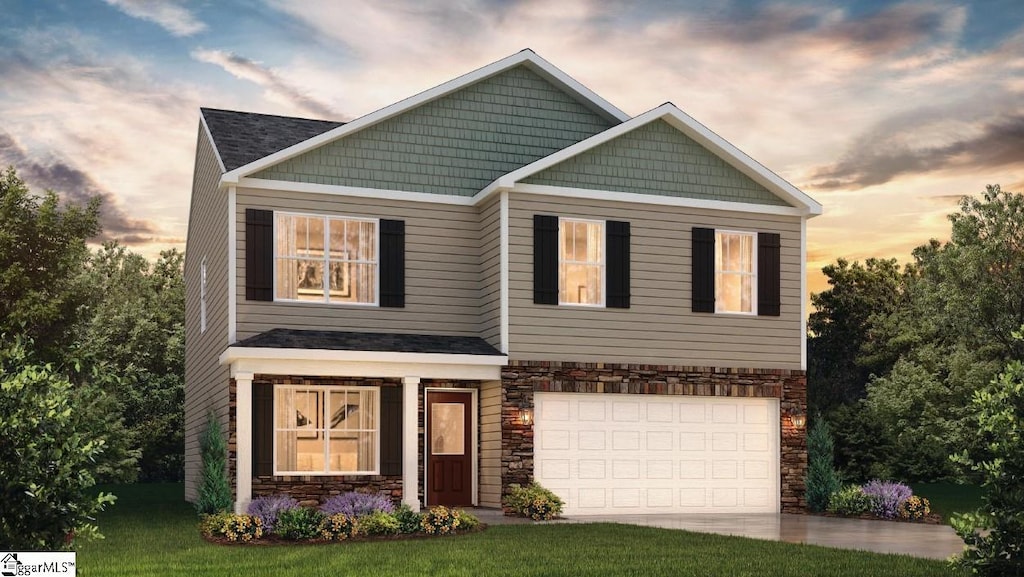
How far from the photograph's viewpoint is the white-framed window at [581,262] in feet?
68.4

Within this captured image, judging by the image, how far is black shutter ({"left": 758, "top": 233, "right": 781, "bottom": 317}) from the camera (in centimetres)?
2198

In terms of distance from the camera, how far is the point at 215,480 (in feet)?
62.2

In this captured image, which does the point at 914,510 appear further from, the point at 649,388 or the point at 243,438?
the point at 243,438

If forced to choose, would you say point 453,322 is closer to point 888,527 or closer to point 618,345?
point 618,345

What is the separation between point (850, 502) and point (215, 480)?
34.6 feet

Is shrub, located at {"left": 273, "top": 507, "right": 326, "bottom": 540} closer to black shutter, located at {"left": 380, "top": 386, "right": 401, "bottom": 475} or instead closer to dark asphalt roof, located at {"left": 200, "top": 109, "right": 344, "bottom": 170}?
black shutter, located at {"left": 380, "top": 386, "right": 401, "bottom": 475}

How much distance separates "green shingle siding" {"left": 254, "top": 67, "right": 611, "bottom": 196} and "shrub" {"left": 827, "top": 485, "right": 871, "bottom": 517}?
8061 millimetres

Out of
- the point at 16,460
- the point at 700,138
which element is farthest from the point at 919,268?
the point at 16,460

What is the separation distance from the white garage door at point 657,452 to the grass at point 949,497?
343cm

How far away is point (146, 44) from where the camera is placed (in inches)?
1008

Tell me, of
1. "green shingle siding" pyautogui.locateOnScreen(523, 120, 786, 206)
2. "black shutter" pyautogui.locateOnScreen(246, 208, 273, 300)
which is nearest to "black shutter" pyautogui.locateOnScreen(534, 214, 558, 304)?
"green shingle siding" pyautogui.locateOnScreen(523, 120, 786, 206)

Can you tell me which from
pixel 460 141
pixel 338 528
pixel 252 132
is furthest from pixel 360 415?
pixel 252 132

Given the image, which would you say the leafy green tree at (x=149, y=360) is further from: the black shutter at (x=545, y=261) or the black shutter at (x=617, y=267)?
the black shutter at (x=617, y=267)

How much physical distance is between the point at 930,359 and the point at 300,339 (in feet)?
58.6
